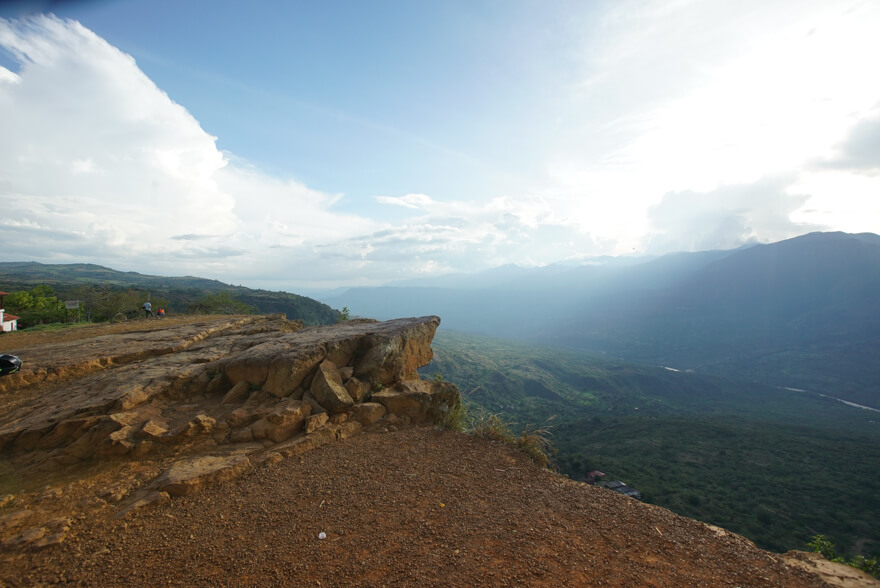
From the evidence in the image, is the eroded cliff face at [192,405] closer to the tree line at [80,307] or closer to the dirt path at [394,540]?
the dirt path at [394,540]

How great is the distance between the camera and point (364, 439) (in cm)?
713

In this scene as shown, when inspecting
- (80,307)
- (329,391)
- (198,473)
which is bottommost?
(198,473)

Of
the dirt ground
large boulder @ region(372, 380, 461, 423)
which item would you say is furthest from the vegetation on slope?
the dirt ground

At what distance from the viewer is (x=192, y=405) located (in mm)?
7930

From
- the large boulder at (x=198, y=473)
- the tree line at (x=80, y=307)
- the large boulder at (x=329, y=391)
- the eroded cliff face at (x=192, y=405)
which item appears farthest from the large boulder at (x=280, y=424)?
the tree line at (x=80, y=307)

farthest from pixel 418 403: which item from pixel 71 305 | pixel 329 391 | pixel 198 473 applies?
pixel 71 305

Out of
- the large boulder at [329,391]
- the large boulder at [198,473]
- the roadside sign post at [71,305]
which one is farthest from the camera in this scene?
the roadside sign post at [71,305]

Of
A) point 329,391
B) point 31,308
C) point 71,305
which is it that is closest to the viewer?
point 329,391

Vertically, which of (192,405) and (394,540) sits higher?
(192,405)

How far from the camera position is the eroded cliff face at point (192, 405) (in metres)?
5.95

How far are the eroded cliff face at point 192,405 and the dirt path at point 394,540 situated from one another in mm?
610

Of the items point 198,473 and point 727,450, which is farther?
point 727,450

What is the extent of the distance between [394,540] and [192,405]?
240 inches

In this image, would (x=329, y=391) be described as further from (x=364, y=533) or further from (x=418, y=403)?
(x=364, y=533)
